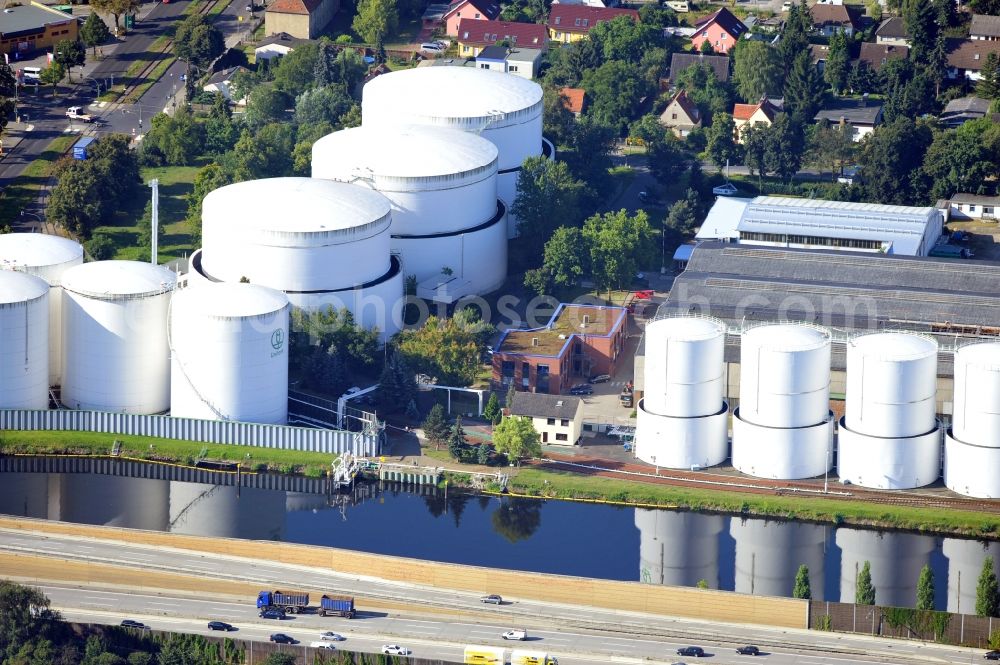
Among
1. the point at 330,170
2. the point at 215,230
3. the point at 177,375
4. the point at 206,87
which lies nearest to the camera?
the point at 177,375

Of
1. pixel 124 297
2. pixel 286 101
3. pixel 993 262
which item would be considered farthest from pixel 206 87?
pixel 993 262

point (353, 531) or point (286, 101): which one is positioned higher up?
point (286, 101)

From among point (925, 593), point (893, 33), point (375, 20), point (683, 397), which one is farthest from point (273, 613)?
point (893, 33)

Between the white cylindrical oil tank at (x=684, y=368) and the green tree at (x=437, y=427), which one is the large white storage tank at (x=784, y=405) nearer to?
the white cylindrical oil tank at (x=684, y=368)

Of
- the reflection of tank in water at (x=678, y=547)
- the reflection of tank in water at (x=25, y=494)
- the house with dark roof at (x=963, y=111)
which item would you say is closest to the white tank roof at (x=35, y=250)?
the reflection of tank in water at (x=25, y=494)

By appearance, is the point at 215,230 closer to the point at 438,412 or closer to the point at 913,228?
the point at 438,412

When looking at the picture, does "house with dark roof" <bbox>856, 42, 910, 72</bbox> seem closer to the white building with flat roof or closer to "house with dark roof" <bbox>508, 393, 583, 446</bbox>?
the white building with flat roof
